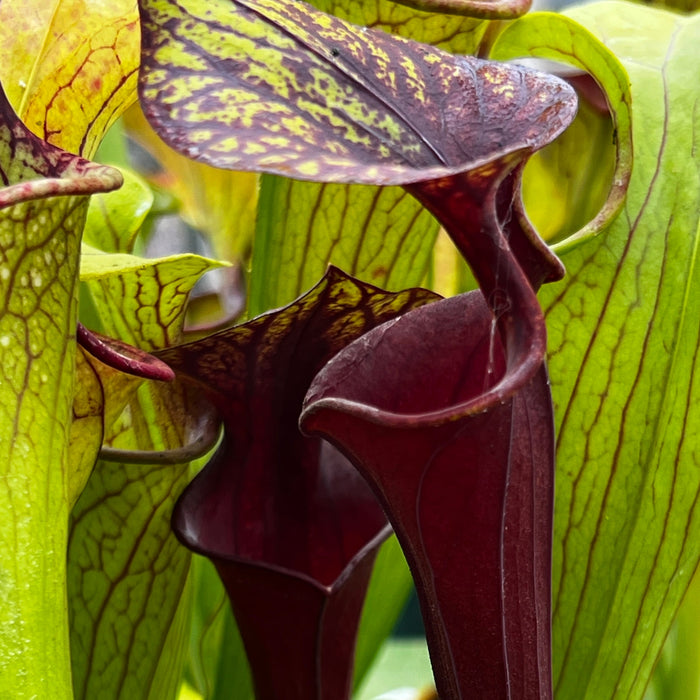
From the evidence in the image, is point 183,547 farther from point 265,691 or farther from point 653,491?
point 653,491

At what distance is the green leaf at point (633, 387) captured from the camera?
0.43 m

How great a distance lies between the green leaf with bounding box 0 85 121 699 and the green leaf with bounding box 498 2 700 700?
23 centimetres

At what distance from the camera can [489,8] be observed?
361mm

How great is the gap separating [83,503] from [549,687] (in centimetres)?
23

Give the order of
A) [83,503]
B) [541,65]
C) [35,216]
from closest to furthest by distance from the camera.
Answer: [35,216], [83,503], [541,65]

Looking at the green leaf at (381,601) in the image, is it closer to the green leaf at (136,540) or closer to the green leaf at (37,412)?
the green leaf at (136,540)

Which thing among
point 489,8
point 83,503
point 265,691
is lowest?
point 265,691

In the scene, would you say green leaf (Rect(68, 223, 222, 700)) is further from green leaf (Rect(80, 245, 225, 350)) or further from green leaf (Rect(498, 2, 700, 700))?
green leaf (Rect(498, 2, 700, 700))

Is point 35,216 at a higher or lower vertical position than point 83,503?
higher

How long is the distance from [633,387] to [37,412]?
0.95 feet

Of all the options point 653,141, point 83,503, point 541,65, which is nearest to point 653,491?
point 653,141

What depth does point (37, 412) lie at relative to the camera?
0.29m

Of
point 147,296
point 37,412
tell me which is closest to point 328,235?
point 147,296

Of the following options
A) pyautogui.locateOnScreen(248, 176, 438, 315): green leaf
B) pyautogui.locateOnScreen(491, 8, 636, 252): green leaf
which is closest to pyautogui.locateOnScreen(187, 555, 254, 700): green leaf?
pyautogui.locateOnScreen(248, 176, 438, 315): green leaf
